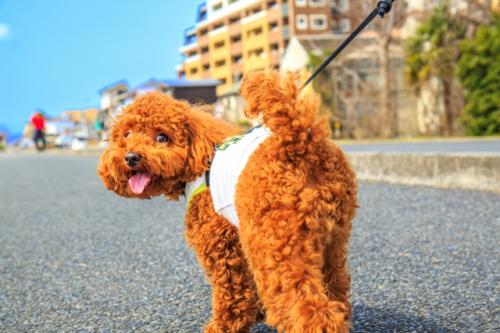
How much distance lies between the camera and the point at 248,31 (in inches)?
2616

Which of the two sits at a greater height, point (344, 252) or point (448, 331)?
point (344, 252)

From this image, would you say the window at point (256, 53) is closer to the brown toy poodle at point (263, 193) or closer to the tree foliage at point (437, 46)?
the tree foliage at point (437, 46)

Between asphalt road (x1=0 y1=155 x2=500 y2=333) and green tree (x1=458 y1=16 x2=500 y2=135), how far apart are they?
14498 mm

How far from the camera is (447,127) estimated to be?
24.8 m

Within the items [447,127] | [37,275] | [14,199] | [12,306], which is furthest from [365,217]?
[447,127]

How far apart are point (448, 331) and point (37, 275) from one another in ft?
10.3

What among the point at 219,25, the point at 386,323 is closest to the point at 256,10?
the point at 219,25

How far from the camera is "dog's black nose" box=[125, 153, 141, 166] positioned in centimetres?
245

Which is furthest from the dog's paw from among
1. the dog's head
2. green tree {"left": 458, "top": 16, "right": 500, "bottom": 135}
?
green tree {"left": 458, "top": 16, "right": 500, "bottom": 135}

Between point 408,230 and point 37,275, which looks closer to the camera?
point 37,275

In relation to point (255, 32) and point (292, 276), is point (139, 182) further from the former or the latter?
point (255, 32)

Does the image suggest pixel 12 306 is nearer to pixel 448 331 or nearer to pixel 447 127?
pixel 448 331

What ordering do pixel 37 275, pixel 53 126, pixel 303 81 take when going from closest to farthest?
pixel 303 81, pixel 37 275, pixel 53 126

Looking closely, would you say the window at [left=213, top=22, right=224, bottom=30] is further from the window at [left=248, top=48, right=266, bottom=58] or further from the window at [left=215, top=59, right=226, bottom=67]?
the window at [left=248, top=48, right=266, bottom=58]
